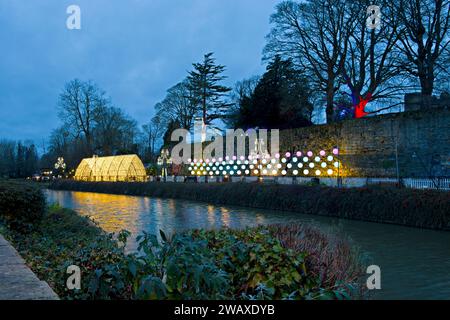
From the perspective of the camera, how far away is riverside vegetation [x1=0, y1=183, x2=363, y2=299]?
340 centimetres

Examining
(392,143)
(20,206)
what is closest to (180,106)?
(392,143)

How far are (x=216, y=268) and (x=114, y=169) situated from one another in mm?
48510

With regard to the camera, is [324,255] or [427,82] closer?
[324,255]

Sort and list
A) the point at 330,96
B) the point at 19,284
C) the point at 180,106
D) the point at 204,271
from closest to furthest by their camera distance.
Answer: the point at 204,271 < the point at 19,284 < the point at 330,96 < the point at 180,106

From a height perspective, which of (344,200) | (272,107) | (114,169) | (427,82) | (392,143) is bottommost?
(344,200)

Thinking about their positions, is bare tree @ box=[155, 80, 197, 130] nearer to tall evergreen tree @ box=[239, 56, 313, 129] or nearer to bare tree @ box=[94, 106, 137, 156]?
bare tree @ box=[94, 106, 137, 156]

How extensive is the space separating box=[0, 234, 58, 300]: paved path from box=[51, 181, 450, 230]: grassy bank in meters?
13.6

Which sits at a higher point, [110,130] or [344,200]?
[110,130]

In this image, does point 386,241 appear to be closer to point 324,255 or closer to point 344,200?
point 344,200

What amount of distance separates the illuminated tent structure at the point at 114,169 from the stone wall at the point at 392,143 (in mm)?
23969

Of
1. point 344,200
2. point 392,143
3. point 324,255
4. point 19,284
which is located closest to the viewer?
point 19,284

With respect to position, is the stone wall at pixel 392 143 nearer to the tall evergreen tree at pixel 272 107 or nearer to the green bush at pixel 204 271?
the tall evergreen tree at pixel 272 107

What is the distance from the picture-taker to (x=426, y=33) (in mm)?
27594
